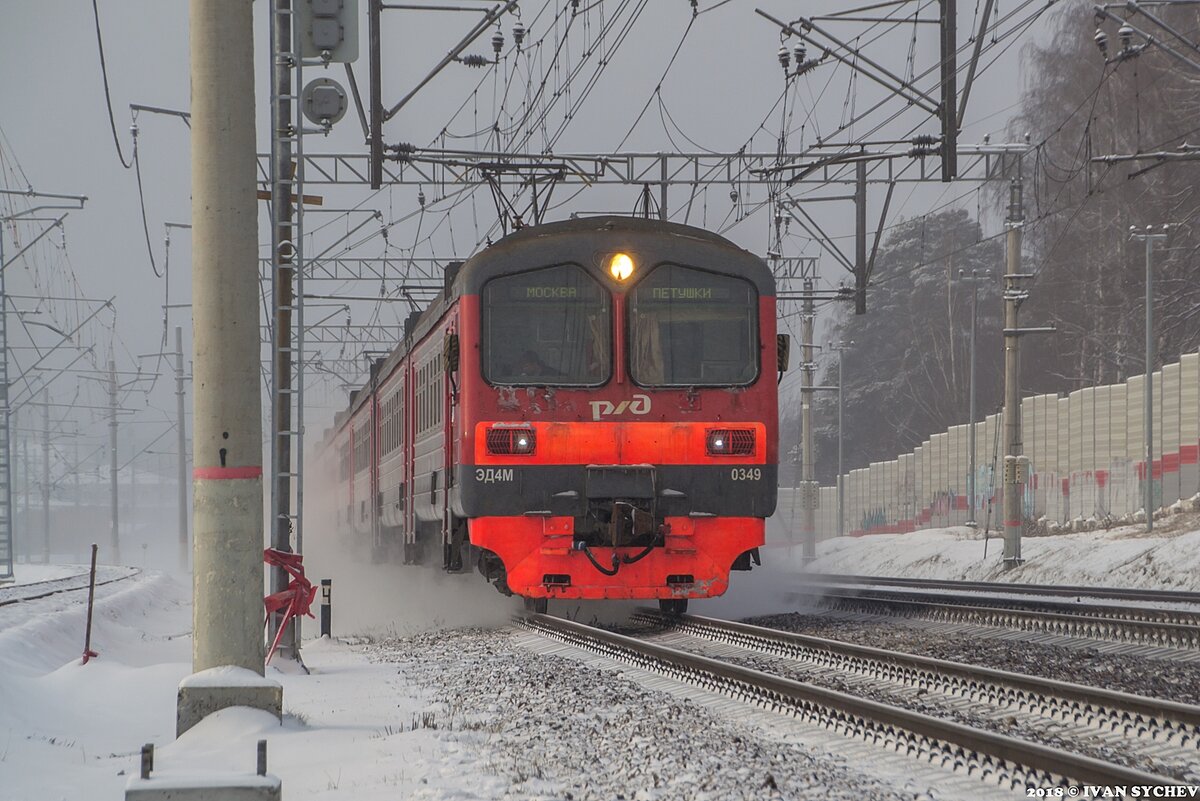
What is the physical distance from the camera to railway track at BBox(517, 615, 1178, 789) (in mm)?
6473

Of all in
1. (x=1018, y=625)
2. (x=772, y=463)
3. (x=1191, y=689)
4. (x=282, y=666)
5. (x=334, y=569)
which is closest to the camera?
(x=1191, y=689)

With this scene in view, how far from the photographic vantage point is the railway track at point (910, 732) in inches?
255

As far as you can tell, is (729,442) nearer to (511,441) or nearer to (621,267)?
(621,267)

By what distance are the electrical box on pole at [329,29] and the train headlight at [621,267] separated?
3.47 metres

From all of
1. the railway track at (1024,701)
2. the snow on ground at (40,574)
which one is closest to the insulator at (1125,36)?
the railway track at (1024,701)

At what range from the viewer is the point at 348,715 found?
9.51 meters

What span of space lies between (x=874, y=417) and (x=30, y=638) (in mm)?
63103

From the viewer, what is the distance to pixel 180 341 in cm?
5219

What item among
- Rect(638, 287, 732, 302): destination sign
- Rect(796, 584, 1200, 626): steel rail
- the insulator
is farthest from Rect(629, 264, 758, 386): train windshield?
the insulator

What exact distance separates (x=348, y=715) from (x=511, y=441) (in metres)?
4.56

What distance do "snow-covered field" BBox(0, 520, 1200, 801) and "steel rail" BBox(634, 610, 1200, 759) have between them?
6.48ft

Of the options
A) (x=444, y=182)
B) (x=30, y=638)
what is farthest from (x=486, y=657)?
(x=444, y=182)

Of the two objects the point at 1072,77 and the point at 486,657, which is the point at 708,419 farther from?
the point at 1072,77

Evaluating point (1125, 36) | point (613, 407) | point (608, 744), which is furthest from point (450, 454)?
point (1125, 36)
